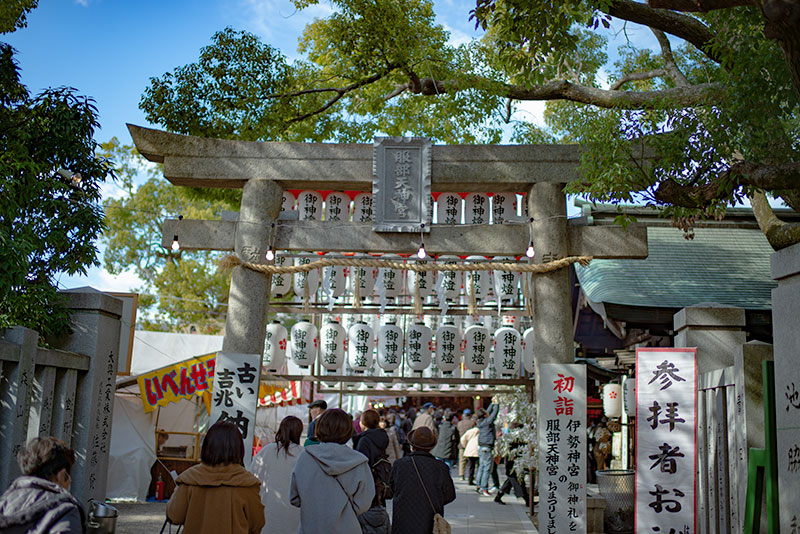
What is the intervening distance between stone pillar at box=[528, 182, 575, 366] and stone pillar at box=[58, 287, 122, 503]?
4941 millimetres

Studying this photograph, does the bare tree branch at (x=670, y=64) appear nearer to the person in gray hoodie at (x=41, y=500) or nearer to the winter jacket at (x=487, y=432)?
the winter jacket at (x=487, y=432)

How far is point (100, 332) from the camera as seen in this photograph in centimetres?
743

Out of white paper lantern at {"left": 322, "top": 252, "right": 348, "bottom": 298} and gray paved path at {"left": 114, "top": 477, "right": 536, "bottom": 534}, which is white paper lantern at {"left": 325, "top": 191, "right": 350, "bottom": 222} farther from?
gray paved path at {"left": 114, "top": 477, "right": 536, "bottom": 534}

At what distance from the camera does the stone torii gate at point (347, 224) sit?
361 inches

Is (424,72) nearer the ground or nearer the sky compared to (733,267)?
nearer the sky

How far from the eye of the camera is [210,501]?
4512 mm

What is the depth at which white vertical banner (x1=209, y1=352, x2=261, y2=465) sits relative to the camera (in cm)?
896

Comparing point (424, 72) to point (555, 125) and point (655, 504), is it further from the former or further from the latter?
point (655, 504)

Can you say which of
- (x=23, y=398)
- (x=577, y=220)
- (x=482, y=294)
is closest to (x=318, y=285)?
(x=482, y=294)

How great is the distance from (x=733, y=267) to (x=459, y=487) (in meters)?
8.36

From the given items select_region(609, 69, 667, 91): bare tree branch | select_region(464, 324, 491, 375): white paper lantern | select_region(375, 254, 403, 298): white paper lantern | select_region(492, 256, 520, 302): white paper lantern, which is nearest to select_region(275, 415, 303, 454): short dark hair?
select_region(375, 254, 403, 298): white paper lantern

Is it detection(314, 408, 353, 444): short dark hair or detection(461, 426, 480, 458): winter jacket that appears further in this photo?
detection(461, 426, 480, 458): winter jacket

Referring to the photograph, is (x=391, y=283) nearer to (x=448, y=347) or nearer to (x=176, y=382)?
(x=448, y=347)

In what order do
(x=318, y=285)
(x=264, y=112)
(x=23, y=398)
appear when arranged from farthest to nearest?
(x=264, y=112) < (x=318, y=285) < (x=23, y=398)
